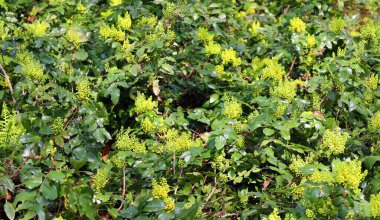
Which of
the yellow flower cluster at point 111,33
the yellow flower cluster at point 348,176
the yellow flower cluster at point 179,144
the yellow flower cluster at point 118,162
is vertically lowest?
the yellow flower cluster at point 118,162

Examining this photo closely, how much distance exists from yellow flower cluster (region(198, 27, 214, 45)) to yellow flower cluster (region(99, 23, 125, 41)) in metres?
0.54

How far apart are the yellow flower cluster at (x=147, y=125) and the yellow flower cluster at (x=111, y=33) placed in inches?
24.5

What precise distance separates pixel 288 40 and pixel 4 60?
1.97m

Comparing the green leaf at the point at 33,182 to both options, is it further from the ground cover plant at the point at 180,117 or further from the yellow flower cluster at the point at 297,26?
the yellow flower cluster at the point at 297,26

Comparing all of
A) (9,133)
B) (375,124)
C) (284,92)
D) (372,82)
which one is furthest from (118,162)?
(372,82)

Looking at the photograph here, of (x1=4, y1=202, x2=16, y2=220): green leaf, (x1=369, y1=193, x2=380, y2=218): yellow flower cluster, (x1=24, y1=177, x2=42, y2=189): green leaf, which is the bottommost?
(x1=4, y1=202, x2=16, y2=220): green leaf

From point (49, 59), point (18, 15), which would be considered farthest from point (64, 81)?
point (18, 15)

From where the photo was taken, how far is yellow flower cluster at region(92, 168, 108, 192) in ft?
7.89

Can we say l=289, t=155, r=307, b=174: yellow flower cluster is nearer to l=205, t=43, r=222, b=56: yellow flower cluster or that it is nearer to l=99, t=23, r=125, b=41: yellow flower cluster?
l=205, t=43, r=222, b=56: yellow flower cluster

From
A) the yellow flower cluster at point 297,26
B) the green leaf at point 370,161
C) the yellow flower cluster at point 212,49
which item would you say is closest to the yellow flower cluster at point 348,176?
the green leaf at point 370,161

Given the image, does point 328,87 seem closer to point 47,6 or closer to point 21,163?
point 21,163

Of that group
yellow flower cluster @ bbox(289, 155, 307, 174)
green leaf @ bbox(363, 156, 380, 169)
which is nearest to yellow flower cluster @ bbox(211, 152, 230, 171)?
yellow flower cluster @ bbox(289, 155, 307, 174)

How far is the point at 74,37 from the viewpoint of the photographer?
→ 3.21 meters

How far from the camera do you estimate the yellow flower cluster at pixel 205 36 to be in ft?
11.4
